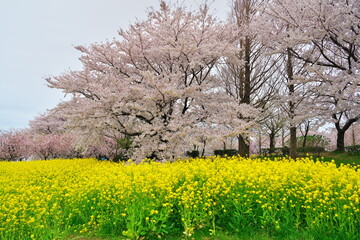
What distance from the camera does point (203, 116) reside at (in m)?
13.2


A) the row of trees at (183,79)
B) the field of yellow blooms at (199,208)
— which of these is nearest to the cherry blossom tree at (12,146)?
the row of trees at (183,79)

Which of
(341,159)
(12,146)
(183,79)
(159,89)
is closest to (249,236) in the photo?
(159,89)

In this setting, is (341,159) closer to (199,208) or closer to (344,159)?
(344,159)

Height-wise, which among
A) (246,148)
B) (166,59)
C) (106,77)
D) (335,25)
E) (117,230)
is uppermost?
(335,25)

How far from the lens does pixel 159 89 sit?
452 inches

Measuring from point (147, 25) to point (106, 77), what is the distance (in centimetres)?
340

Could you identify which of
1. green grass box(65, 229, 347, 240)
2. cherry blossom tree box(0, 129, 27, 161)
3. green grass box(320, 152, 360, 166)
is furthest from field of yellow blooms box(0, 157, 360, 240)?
cherry blossom tree box(0, 129, 27, 161)

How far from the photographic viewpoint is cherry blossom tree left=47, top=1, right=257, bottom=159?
11.8 m

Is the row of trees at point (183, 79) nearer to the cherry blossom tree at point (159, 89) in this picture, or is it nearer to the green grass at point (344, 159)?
the cherry blossom tree at point (159, 89)

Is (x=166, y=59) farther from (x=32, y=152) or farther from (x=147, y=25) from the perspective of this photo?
(x=32, y=152)

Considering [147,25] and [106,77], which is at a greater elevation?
[147,25]

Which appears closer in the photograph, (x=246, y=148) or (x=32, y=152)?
(x=246, y=148)

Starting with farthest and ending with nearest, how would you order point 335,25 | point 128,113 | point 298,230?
point 128,113 → point 335,25 → point 298,230

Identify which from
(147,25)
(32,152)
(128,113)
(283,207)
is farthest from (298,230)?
(32,152)
